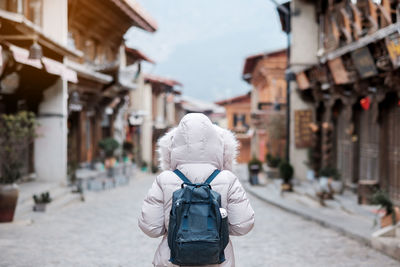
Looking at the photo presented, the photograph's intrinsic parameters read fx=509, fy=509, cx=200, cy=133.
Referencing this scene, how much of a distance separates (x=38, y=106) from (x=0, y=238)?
7.93 m

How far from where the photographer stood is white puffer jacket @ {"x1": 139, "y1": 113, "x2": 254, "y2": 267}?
10.5 feet

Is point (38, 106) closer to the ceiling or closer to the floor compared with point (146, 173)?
closer to the ceiling

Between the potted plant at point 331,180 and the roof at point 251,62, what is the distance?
50.5ft

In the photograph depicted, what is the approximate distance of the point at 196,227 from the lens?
2979mm

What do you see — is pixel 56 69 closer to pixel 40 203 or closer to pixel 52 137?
pixel 52 137

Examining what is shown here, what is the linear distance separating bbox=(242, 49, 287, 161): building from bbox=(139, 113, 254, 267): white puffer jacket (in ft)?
64.8

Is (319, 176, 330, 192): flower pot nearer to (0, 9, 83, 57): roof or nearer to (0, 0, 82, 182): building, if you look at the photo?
(0, 0, 82, 182): building

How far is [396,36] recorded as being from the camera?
9.23 metres

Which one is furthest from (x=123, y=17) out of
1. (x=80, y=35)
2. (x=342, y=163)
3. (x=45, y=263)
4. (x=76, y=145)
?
(x=45, y=263)

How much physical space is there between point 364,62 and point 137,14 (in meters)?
9.43

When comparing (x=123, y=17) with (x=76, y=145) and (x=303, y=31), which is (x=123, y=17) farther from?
(x=303, y=31)

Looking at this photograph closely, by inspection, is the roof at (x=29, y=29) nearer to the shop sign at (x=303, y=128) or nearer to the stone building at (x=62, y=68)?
the stone building at (x=62, y=68)

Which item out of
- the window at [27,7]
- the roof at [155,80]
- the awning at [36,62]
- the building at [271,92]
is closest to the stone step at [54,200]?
the awning at [36,62]

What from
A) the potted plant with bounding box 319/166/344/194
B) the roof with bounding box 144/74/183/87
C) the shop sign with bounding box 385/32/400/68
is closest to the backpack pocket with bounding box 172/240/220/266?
the shop sign with bounding box 385/32/400/68
